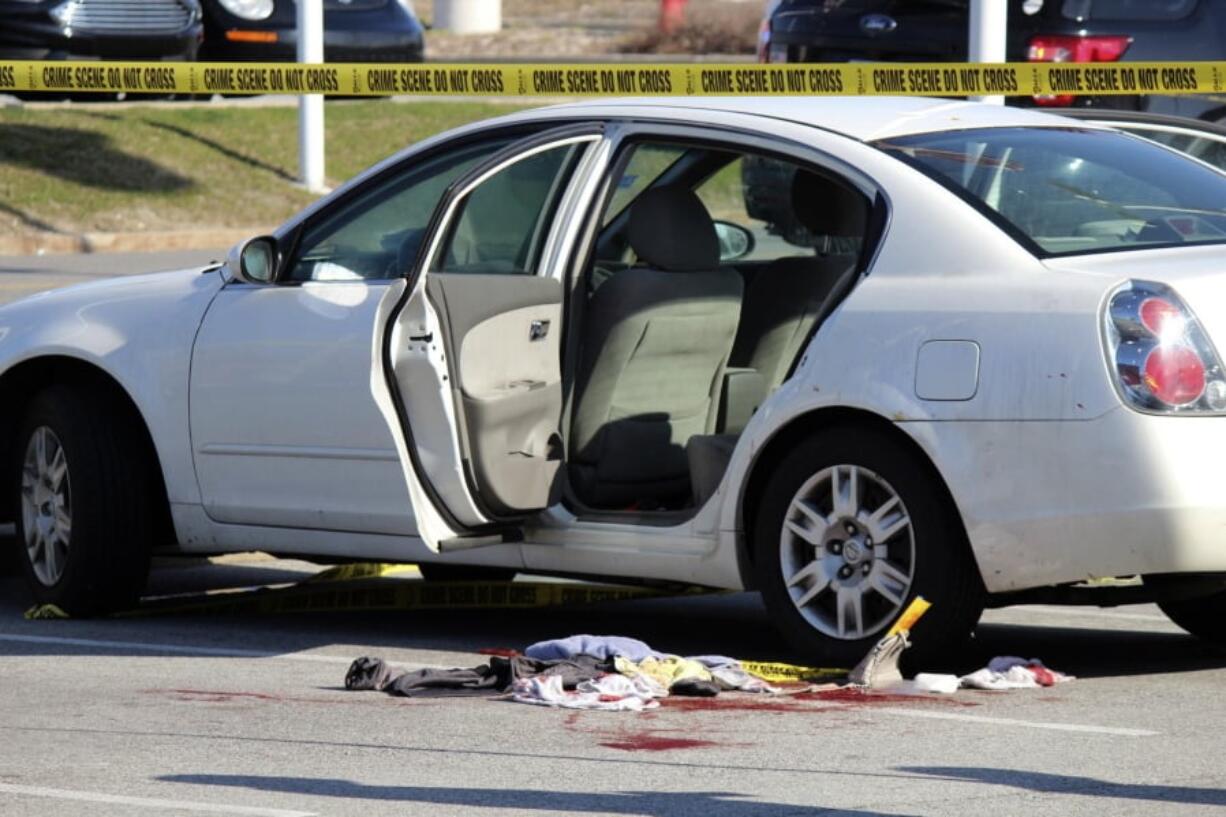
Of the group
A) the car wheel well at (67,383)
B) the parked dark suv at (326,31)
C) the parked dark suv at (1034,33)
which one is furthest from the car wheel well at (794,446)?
the parked dark suv at (326,31)

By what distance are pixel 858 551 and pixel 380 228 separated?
76.3 inches

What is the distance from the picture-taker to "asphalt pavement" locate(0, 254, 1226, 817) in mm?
5531

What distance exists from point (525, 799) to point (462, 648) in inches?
91.6

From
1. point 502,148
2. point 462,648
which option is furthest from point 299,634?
point 502,148

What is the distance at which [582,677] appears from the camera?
6887 millimetres

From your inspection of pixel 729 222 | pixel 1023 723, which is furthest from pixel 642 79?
pixel 1023 723

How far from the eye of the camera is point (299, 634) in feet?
26.7

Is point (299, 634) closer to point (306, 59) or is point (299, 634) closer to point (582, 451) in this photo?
point (582, 451)

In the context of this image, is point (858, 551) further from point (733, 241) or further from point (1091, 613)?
point (1091, 613)

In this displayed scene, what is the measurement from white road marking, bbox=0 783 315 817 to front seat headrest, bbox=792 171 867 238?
10.1 feet

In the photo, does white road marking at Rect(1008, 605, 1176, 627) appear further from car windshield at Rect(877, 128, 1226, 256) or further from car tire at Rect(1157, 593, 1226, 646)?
car windshield at Rect(877, 128, 1226, 256)

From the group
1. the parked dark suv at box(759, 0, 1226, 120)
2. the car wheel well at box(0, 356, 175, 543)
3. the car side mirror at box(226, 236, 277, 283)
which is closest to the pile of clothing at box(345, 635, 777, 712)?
the car side mirror at box(226, 236, 277, 283)

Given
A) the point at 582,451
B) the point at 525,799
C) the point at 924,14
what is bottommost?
the point at 525,799

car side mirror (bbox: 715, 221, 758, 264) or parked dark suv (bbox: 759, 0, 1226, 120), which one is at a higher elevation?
parked dark suv (bbox: 759, 0, 1226, 120)
